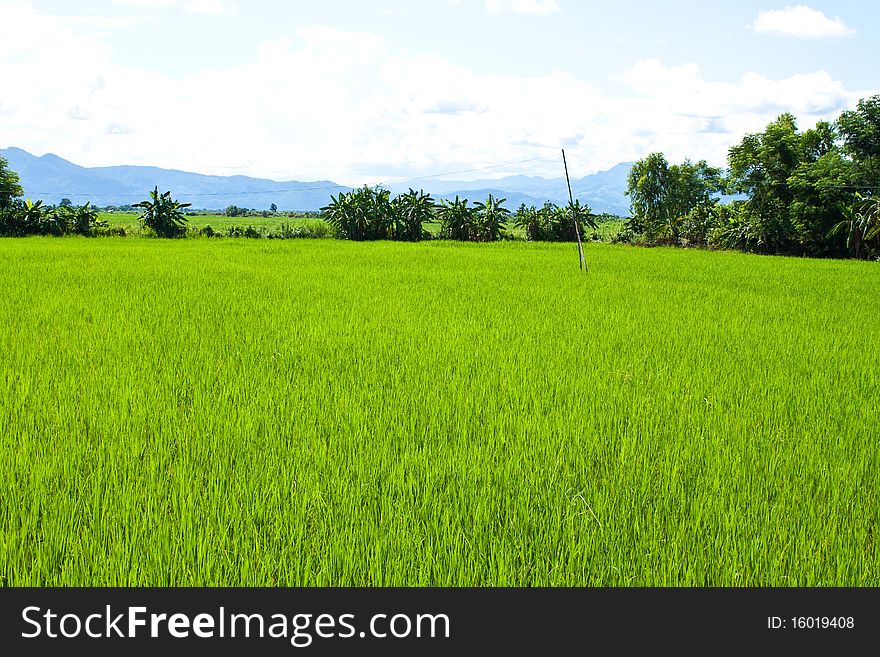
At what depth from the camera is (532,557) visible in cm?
227

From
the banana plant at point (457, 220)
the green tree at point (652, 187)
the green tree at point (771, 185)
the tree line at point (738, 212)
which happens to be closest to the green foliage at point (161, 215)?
the tree line at point (738, 212)

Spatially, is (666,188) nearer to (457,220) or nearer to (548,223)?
(548,223)

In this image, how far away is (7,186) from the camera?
→ 1062 inches

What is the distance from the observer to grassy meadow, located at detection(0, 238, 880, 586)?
2.16 metres

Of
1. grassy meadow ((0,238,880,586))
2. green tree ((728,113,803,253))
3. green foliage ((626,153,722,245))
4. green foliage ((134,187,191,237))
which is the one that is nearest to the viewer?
grassy meadow ((0,238,880,586))

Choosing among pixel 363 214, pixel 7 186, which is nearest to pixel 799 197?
pixel 363 214

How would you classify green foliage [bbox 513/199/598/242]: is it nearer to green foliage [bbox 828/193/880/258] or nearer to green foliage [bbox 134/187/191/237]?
green foliage [bbox 828/193/880/258]

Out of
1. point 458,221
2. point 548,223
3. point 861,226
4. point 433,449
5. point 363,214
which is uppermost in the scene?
point 363,214

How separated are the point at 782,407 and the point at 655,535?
7.33 feet

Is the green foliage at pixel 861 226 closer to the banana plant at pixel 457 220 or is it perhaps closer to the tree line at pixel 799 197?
the tree line at pixel 799 197

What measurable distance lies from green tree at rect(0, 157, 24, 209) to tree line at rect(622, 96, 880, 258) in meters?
26.2

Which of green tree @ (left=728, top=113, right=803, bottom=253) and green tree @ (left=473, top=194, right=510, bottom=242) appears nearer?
green tree @ (left=728, top=113, right=803, bottom=253)

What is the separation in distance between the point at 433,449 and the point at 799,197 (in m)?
23.8

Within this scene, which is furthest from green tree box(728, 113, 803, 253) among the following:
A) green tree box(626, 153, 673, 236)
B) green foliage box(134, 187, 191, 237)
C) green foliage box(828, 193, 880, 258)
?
green foliage box(134, 187, 191, 237)
